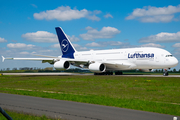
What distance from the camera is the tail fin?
50031mm

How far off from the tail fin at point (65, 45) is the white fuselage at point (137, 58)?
22.9ft

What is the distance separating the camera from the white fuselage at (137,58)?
115 ft

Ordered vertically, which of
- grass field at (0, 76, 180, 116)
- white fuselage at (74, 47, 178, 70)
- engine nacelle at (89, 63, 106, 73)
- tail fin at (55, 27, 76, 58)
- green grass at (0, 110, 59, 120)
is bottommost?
green grass at (0, 110, 59, 120)

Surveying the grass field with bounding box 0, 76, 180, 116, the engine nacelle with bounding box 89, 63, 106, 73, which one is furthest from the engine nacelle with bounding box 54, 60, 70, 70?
the grass field with bounding box 0, 76, 180, 116

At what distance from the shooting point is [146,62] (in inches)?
1454

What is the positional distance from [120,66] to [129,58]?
2.37 m

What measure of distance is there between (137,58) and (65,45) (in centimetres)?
1926

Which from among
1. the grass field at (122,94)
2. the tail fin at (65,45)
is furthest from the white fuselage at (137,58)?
the grass field at (122,94)

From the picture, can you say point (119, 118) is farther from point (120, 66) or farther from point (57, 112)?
point (120, 66)

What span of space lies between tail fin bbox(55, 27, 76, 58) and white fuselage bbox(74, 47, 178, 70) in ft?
22.9

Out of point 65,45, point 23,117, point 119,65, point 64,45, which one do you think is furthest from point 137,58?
point 23,117

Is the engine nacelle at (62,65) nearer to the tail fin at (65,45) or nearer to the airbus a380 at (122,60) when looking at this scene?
the airbus a380 at (122,60)

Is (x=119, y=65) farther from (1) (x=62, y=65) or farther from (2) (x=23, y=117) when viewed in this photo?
(2) (x=23, y=117)

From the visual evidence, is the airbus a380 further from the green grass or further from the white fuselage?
the green grass
